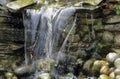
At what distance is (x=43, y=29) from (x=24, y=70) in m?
1.24

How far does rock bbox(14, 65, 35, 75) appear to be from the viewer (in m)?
8.64

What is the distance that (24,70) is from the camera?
342 inches

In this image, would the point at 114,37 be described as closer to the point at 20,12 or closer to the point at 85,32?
the point at 85,32

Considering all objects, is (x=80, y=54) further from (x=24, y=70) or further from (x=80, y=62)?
(x=24, y=70)

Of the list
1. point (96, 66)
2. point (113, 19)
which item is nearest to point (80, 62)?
point (96, 66)

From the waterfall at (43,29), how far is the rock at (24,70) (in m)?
Result: 0.43

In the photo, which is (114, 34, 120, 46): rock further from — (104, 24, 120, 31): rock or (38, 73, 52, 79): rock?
(38, 73, 52, 79): rock

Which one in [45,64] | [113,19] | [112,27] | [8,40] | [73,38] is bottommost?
[45,64]

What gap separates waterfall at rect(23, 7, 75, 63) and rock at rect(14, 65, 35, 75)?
430 mm

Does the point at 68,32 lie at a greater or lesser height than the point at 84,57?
greater

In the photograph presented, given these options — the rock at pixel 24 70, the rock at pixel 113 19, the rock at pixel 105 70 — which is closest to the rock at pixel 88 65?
the rock at pixel 105 70

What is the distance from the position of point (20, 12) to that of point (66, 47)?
1.59 metres

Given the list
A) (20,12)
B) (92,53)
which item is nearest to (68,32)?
(92,53)

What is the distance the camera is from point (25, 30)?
9016 mm
